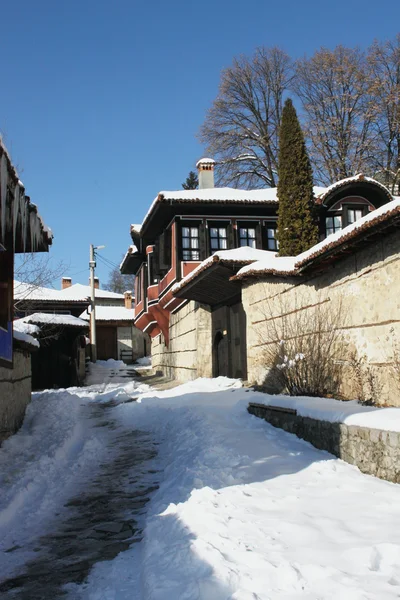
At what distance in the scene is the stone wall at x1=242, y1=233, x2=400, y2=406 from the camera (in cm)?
754

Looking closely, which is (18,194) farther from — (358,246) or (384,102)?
(384,102)

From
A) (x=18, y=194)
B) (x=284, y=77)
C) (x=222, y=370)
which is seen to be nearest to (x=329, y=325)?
(x=18, y=194)

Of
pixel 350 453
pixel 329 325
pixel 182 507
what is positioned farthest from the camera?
pixel 329 325

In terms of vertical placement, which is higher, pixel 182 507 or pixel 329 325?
pixel 329 325

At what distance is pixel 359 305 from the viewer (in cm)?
845

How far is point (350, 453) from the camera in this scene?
5.84m

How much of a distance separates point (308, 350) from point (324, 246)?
6.21 ft

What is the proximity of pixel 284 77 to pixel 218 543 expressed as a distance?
104 ft

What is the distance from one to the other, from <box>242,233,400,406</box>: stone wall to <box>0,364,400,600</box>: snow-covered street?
5.32 ft

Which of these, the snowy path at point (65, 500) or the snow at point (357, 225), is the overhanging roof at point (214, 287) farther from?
the snowy path at point (65, 500)

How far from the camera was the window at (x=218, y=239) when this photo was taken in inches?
780

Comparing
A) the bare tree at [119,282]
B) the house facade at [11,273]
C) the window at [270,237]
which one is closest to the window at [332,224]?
the window at [270,237]

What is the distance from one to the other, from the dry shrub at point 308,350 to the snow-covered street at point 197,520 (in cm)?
134

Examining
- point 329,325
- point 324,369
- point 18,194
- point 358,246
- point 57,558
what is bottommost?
point 57,558
